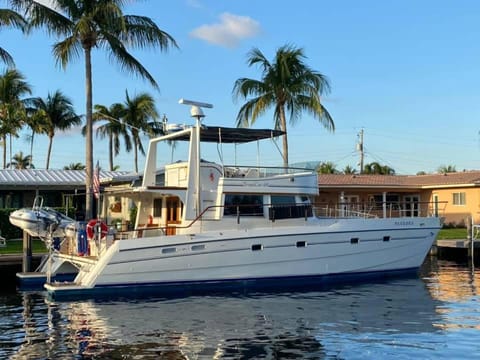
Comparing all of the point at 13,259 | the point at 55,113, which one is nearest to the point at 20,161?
the point at 55,113

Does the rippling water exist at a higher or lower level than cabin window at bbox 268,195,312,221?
lower

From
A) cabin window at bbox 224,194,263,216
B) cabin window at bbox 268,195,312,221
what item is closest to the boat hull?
cabin window at bbox 268,195,312,221

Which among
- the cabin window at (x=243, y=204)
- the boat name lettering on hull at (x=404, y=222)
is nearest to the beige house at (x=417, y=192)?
the boat name lettering on hull at (x=404, y=222)

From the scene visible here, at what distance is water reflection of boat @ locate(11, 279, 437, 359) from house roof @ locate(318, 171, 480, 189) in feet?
68.8

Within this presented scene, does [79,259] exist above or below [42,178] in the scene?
below

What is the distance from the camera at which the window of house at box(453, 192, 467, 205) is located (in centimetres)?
3863

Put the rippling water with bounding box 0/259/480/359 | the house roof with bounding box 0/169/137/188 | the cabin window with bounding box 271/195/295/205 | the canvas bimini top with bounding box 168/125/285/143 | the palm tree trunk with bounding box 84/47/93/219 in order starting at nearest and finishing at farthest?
the rippling water with bounding box 0/259/480/359 < the canvas bimini top with bounding box 168/125/285/143 < the cabin window with bounding box 271/195/295/205 < the palm tree trunk with bounding box 84/47/93/219 < the house roof with bounding box 0/169/137/188

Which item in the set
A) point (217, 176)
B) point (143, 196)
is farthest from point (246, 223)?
point (143, 196)

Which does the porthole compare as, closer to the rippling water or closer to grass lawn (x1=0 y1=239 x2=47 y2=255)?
the rippling water

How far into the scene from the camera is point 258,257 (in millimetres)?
17797

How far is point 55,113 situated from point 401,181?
2579 centimetres

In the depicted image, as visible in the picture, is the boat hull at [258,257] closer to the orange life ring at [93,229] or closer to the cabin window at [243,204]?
the cabin window at [243,204]

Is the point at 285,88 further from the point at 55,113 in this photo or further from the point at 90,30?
the point at 55,113

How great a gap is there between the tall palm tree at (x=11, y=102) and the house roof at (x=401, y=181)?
2020 centimetres
